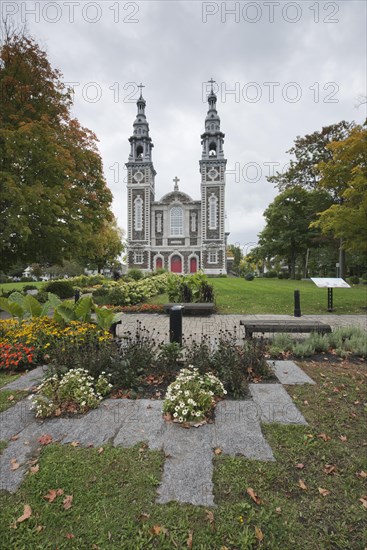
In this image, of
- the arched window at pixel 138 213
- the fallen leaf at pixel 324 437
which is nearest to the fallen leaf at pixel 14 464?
the fallen leaf at pixel 324 437

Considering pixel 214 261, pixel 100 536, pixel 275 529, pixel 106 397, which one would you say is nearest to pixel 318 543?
pixel 275 529

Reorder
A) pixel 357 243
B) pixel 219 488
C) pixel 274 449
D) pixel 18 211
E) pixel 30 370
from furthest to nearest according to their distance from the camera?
pixel 357 243, pixel 18 211, pixel 30 370, pixel 274 449, pixel 219 488

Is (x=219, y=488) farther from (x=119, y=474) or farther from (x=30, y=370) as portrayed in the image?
(x=30, y=370)

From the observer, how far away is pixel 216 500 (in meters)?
2.23

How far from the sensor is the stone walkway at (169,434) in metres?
2.46

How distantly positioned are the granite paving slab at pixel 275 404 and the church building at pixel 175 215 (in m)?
47.2

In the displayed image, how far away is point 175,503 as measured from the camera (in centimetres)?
219

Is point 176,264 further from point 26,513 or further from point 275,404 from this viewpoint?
point 26,513

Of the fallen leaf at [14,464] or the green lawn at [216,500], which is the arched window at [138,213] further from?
the green lawn at [216,500]

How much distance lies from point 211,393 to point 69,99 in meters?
14.1

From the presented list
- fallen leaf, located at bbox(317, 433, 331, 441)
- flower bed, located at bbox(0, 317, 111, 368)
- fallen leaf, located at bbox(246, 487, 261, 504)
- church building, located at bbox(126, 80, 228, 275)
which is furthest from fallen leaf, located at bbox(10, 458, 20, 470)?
church building, located at bbox(126, 80, 228, 275)

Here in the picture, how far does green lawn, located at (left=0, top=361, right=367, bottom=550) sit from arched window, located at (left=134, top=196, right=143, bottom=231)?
52.4 m

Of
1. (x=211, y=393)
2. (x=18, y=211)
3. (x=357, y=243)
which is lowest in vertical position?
(x=211, y=393)

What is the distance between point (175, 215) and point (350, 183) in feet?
148
